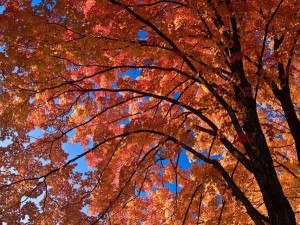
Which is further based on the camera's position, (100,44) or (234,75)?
(100,44)

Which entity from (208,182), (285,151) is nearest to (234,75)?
(208,182)

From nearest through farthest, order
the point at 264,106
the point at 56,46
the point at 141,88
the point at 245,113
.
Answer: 1. the point at 245,113
2. the point at 56,46
3. the point at 141,88
4. the point at 264,106

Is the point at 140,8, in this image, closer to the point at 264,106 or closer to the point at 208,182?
the point at 208,182

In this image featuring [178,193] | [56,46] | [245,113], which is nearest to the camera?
[245,113]

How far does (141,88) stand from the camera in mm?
8727

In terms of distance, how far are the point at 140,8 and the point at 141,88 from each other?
2.37 m

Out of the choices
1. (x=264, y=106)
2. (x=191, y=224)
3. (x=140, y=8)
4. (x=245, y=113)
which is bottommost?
(x=191, y=224)

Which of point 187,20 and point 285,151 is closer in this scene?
point 187,20

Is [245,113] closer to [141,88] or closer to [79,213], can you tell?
[141,88]

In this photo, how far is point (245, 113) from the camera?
6309 millimetres

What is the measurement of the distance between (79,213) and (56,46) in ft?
12.2

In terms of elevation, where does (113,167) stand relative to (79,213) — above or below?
above

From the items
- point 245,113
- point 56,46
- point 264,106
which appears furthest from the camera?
point 264,106

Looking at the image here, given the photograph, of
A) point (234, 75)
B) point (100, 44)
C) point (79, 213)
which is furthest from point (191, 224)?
point (100, 44)
